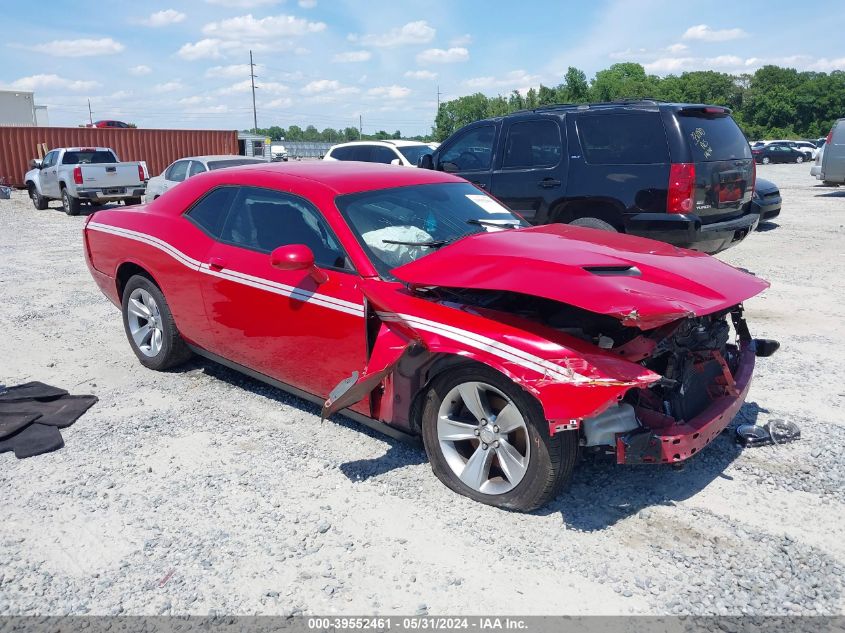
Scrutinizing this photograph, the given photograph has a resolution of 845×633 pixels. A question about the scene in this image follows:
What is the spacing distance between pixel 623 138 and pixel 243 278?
172 inches

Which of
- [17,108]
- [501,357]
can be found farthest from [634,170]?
[17,108]

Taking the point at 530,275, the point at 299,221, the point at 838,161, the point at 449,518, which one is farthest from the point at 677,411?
the point at 838,161

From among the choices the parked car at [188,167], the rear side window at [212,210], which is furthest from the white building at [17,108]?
the rear side window at [212,210]

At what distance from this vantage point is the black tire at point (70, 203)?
17.8 meters

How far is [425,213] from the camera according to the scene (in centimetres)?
426

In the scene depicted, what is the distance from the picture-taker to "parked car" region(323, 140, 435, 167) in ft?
40.8

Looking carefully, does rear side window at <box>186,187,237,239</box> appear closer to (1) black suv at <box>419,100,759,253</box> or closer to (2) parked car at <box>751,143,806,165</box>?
(1) black suv at <box>419,100,759,253</box>

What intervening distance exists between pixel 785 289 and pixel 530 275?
5.79m

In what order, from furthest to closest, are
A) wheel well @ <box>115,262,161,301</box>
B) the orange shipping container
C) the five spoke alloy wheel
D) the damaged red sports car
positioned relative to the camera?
1. the orange shipping container
2. wheel well @ <box>115,262,161,301</box>
3. the five spoke alloy wheel
4. the damaged red sports car

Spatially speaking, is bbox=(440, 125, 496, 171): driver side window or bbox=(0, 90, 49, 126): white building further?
bbox=(0, 90, 49, 126): white building

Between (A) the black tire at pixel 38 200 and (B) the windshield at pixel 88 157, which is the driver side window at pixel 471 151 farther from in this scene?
(A) the black tire at pixel 38 200

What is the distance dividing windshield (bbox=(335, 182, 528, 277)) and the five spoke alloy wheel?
85 centimetres

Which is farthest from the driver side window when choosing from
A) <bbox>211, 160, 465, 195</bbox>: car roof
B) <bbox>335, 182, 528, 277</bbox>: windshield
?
<bbox>335, 182, 528, 277</bbox>: windshield

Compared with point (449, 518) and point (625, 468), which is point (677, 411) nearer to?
point (625, 468)
